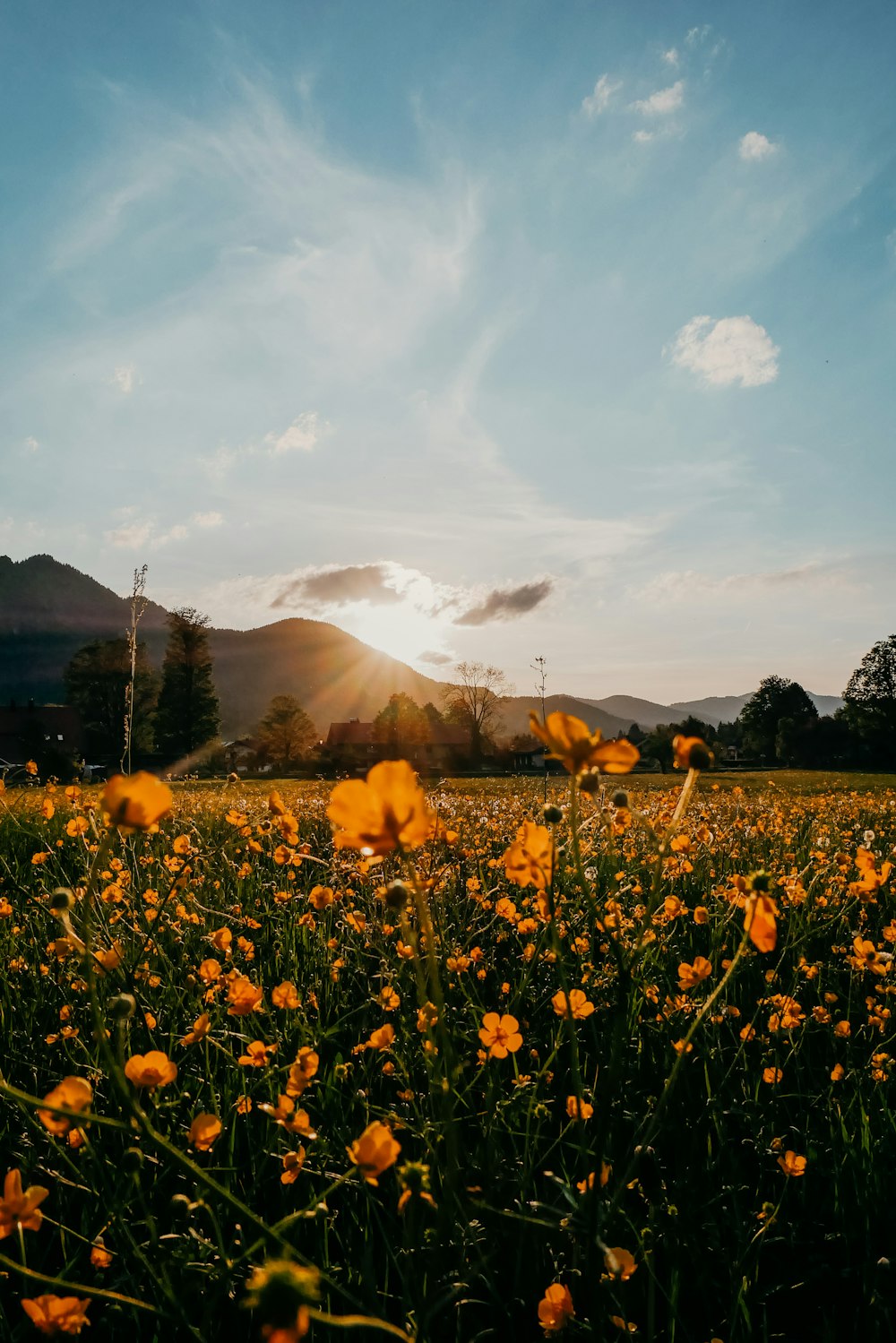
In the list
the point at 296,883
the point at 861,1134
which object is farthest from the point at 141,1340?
the point at 296,883

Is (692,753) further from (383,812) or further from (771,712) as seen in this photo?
(771,712)

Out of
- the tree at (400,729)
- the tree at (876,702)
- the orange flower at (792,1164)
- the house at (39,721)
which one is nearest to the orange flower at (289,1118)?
the orange flower at (792,1164)

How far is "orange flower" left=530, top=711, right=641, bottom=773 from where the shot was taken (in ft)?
3.52

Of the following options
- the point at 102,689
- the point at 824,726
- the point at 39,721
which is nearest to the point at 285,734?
the point at 102,689

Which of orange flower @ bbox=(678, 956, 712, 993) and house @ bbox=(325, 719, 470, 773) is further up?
orange flower @ bbox=(678, 956, 712, 993)

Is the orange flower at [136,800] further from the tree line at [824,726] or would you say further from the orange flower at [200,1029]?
the tree line at [824,726]

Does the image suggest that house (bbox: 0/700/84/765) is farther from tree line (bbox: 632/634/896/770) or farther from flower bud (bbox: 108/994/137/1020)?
flower bud (bbox: 108/994/137/1020)

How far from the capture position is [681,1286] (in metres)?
1.66

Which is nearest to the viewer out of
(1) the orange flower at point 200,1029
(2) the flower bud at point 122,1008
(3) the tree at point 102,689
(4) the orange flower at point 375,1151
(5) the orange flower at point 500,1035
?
(4) the orange flower at point 375,1151

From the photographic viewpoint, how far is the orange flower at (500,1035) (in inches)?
65.8

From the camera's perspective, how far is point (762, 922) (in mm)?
1121

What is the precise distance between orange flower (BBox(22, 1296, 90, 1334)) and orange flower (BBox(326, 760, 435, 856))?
672 millimetres

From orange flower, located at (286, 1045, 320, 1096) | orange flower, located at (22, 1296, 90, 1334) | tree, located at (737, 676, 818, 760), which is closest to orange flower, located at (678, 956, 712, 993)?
orange flower, located at (286, 1045, 320, 1096)

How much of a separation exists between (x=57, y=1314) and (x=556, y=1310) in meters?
0.77
